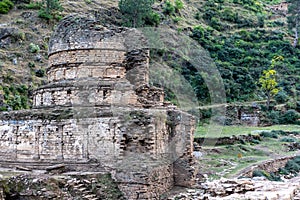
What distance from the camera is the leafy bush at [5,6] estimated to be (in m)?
50.9

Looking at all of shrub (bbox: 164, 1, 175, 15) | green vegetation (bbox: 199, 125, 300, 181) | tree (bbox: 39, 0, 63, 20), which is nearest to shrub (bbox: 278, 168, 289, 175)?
green vegetation (bbox: 199, 125, 300, 181)

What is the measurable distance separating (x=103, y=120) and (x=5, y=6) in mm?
42076

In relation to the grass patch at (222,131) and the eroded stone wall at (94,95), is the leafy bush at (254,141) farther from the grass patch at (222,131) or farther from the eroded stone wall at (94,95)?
the eroded stone wall at (94,95)

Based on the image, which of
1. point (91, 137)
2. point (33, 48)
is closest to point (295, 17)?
point (33, 48)

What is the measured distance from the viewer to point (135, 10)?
51.8 m

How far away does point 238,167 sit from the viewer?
23.4 meters

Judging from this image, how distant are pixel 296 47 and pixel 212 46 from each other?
47.9 feet

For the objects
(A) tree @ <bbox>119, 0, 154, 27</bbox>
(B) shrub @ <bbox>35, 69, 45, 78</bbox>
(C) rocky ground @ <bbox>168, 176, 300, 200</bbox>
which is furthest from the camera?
(A) tree @ <bbox>119, 0, 154, 27</bbox>

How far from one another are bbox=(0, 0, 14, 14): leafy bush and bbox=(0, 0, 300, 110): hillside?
21.8 inches

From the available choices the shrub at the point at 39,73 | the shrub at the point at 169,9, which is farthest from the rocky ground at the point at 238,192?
the shrub at the point at 169,9

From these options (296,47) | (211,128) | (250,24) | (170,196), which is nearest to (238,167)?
(170,196)

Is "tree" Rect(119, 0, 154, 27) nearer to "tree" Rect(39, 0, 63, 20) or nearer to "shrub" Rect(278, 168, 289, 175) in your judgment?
"tree" Rect(39, 0, 63, 20)

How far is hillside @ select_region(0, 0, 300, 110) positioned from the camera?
41188mm

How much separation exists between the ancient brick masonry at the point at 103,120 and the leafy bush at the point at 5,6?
3603 cm
